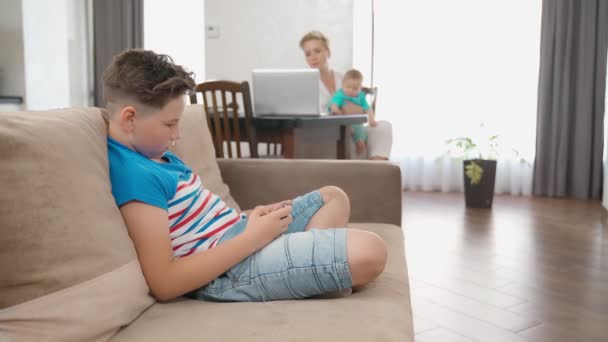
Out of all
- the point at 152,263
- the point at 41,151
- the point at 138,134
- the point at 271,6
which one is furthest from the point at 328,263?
the point at 271,6

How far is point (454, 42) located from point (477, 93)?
0.45 metres

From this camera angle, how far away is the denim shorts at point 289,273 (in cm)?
118

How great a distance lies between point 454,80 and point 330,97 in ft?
3.96

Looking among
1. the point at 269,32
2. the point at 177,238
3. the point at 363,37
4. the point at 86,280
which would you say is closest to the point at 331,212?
the point at 177,238

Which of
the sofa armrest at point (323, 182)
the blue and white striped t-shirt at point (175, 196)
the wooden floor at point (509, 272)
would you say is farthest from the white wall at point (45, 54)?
the blue and white striped t-shirt at point (175, 196)

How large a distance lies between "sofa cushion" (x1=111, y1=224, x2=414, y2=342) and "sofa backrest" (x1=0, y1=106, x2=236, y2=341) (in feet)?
0.19

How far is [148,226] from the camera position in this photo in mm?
1137

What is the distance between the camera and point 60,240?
932mm

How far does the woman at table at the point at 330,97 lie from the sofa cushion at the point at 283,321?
2.87 metres

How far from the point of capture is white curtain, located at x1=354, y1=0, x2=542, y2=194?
187 inches

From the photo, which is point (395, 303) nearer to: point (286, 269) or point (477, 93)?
point (286, 269)

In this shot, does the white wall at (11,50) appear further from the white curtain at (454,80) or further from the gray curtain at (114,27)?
the white curtain at (454,80)

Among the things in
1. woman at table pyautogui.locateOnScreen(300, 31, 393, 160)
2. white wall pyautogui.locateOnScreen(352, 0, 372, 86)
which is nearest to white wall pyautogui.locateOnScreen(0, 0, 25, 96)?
woman at table pyautogui.locateOnScreen(300, 31, 393, 160)

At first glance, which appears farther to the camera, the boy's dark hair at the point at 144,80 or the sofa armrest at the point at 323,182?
the sofa armrest at the point at 323,182
